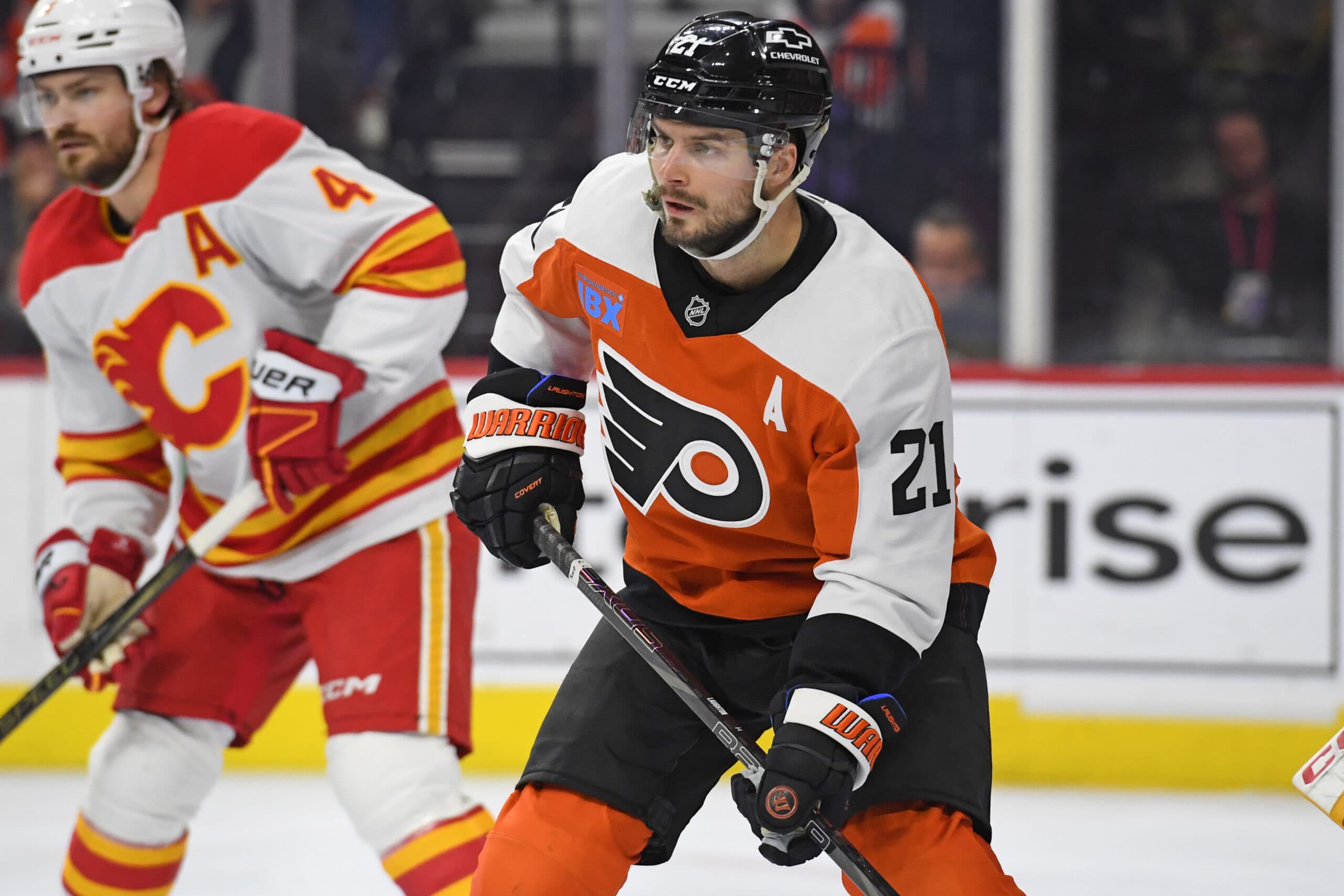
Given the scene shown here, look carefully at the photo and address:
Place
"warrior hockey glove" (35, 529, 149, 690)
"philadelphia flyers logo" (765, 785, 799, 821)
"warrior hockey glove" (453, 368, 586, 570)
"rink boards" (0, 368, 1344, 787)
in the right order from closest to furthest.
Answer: "philadelphia flyers logo" (765, 785, 799, 821)
"warrior hockey glove" (453, 368, 586, 570)
"warrior hockey glove" (35, 529, 149, 690)
"rink boards" (0, 368, 1344, 787)

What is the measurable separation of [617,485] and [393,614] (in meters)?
0.48

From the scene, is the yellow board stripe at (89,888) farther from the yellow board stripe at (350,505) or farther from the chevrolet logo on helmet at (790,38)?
the chevrolet logo on helmet at (790,38)

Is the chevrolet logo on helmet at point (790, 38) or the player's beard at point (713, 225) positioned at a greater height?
the chevrolet logo on helmet at point (790, 38)

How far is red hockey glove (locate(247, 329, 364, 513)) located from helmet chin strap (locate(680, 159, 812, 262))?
0.63 m

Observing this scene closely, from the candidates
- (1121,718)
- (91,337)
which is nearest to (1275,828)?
(1121,718)

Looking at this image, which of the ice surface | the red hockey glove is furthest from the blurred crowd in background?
the red hockey glove

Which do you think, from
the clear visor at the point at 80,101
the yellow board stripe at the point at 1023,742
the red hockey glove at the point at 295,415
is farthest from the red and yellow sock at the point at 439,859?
the yellow board stripe at the point at 1023,742

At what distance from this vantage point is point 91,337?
6.97 ft

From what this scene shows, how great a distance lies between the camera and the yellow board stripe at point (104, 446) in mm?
2234

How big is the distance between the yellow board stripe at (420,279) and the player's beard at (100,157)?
1.10ft

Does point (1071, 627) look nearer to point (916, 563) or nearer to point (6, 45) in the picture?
point (916, 563)

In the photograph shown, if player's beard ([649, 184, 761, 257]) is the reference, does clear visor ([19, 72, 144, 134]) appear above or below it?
above

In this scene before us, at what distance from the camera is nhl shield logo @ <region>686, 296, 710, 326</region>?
1552 millimetres

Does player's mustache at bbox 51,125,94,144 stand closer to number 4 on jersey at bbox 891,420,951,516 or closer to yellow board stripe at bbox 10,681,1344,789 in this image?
number 4 on jersey at bbox 891,420,951,516
